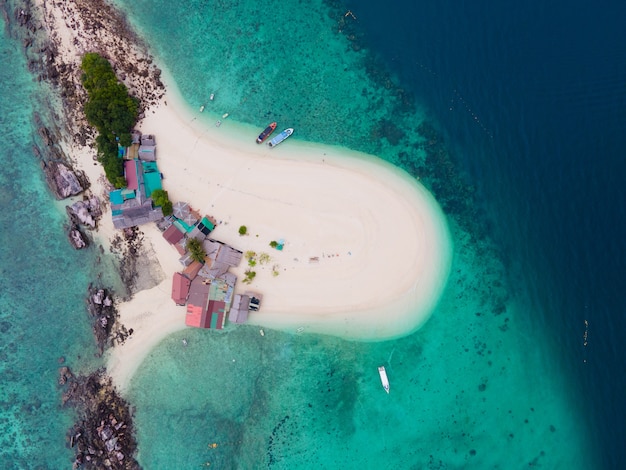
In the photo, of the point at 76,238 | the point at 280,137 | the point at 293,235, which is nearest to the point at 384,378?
the point at 293,235

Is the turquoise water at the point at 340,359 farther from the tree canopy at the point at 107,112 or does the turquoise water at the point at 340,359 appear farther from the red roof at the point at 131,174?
the red roof at the point at 131,174

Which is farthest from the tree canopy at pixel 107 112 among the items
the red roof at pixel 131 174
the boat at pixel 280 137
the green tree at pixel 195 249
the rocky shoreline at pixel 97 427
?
the rocky shoreline at pixel 97 427

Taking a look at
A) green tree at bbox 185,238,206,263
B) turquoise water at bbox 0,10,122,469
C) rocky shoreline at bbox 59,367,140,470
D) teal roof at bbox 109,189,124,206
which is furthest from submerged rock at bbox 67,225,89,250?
rocky shoreline at bbox 59,367,140,470

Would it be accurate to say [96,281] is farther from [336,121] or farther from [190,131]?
[336,121]

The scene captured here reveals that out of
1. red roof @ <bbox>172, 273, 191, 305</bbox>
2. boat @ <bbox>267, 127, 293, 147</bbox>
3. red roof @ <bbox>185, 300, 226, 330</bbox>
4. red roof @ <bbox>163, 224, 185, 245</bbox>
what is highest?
boat @ <bbox>267, 127, 293, 147</bbox>

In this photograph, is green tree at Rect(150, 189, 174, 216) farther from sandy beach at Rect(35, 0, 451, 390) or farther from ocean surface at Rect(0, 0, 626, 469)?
ocean surface at Rect(0, 0, 626, 469)

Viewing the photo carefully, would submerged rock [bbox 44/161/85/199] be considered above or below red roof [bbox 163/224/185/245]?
above
